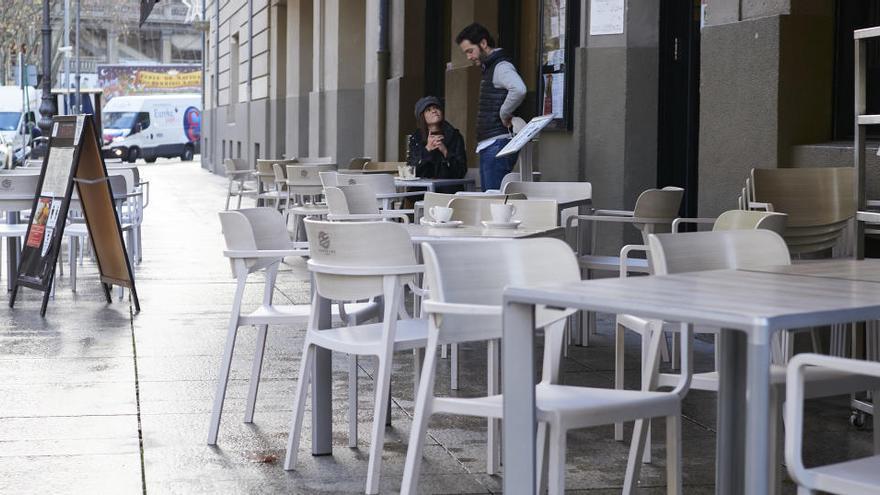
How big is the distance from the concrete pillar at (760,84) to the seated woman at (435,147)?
3.32 metres

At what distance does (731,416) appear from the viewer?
3.23 meters

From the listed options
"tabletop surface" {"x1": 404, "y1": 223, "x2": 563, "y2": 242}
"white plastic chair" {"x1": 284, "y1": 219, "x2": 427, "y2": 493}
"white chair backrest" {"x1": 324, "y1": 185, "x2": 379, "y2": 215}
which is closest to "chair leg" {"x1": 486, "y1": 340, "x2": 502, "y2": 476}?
"white plastic chair" {"x1": 284, "y1": 219, "x2": 427, "y2": 493}

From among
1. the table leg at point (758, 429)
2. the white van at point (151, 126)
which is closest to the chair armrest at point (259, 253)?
the table leg at point (758, 429)

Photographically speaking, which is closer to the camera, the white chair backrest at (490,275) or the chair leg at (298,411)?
the white chair backrest at (490,275)

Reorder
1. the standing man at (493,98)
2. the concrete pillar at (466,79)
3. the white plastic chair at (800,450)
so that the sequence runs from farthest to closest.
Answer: the concrete pillar at (466,79)
the standing man at (493,98)
the white plastic chair at (800,450)

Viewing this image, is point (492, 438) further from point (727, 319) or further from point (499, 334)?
point (727, 319)

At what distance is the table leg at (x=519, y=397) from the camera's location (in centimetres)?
306

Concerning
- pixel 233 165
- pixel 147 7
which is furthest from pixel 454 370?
pixel 147 7

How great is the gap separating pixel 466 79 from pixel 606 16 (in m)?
3.97

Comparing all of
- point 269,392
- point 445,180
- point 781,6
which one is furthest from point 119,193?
point 781,6

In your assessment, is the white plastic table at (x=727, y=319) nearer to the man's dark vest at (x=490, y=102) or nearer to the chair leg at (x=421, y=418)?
the chair leg at (x=421, y=418)

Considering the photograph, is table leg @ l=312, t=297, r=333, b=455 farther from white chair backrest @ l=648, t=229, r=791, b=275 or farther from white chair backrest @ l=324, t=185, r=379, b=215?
white chair backrest @ l=324, t=185, r=379, b=215

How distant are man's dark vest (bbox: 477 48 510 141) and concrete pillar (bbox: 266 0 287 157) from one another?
56.1 feet

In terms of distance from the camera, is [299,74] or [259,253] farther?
[299,74]
